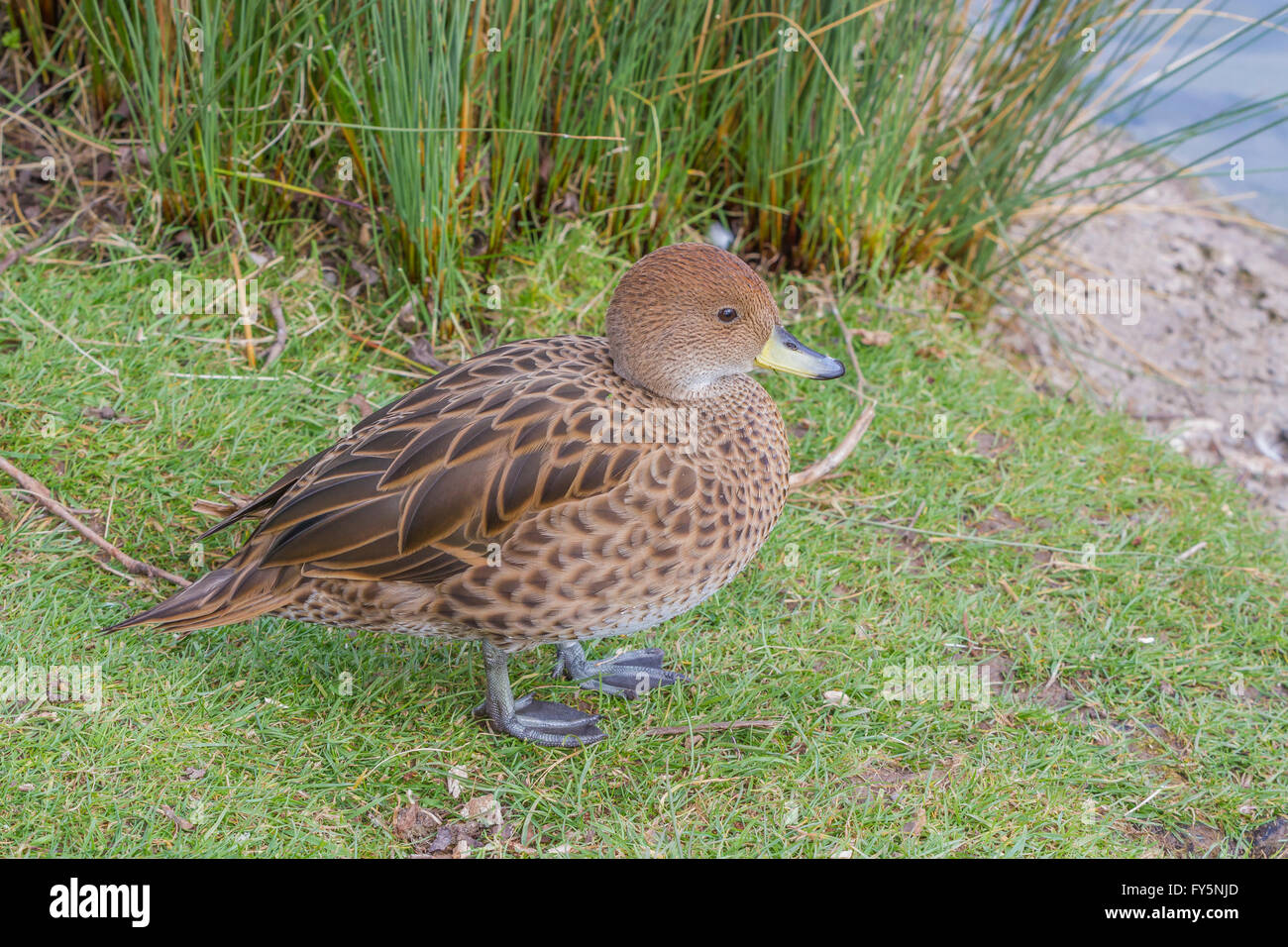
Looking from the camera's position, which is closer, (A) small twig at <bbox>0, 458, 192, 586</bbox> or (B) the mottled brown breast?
(B) the mottled brown breast

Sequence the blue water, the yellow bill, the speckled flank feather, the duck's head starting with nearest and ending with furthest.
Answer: the speckled flank feather, the duck's head, the yellow bill, the blue water

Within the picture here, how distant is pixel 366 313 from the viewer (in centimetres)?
425

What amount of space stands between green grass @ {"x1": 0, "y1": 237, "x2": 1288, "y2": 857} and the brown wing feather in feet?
1.45

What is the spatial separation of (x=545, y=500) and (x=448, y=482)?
9.5 inches

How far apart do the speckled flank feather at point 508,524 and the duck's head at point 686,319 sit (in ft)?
0.04

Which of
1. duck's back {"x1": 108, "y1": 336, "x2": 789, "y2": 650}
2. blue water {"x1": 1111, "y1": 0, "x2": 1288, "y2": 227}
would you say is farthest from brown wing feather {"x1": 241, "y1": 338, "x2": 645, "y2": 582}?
blue water {"x1": 1111, "y1": 0, "x2": 1288, "y2": 227}

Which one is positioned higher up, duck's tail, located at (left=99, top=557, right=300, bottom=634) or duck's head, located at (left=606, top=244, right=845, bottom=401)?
duck's head, located at (left=606, top=244, right=845, bottom=401)

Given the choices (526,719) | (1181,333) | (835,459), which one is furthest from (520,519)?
(1181,333)

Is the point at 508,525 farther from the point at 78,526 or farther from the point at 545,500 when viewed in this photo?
the point at 78,526

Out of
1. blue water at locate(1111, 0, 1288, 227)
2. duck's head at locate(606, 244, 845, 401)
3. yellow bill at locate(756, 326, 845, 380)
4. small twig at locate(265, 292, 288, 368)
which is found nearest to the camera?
duck's head at locate(606, 244, 845, 401)

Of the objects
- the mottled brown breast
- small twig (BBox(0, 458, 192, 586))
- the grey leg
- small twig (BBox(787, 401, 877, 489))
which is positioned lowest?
the grey leg

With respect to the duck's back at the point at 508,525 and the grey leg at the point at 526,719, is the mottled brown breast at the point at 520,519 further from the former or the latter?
the grey leg at the point at 526,719

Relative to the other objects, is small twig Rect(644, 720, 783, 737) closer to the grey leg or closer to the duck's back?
the grey leg

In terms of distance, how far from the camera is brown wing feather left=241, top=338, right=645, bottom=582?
108 inches
